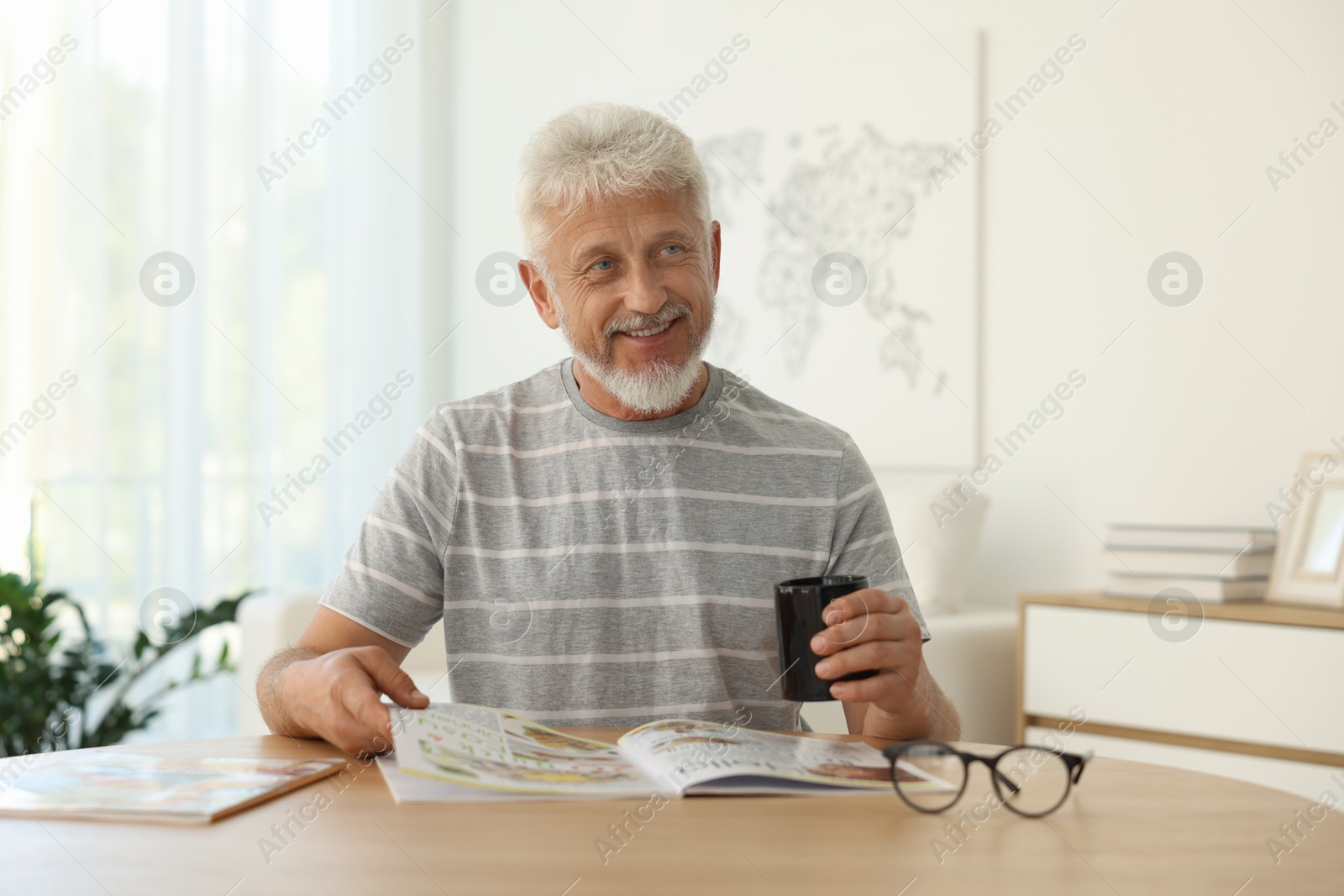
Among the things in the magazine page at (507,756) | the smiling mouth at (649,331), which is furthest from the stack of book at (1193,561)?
the magazine page at (507,756)

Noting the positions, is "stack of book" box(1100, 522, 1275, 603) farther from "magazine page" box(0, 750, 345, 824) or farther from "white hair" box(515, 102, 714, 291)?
"magazine page" box(0, 750, 345, 824)

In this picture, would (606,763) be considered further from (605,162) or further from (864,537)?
(605,162)

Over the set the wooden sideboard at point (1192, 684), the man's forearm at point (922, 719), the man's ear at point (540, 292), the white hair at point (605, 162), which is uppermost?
the white hair at point (605, 162)

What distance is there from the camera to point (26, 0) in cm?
299

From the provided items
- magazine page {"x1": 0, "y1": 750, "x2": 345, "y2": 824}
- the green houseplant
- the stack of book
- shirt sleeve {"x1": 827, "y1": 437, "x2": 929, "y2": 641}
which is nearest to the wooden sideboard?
the stack of book

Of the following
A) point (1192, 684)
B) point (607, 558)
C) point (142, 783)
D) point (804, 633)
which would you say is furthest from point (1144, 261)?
point (142, 783)

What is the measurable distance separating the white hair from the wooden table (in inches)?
30.9

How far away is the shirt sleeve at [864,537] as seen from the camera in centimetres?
139

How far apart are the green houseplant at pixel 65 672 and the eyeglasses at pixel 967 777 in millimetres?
2347

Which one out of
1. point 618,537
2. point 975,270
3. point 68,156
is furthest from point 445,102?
point 618,537

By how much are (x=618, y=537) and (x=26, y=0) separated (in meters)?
2.61

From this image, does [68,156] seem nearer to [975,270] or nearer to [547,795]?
[975,270]

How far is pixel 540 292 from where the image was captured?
5.14 feet

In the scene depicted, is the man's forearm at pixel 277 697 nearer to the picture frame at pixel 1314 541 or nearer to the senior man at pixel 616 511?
the senior man at pixel 616 511
